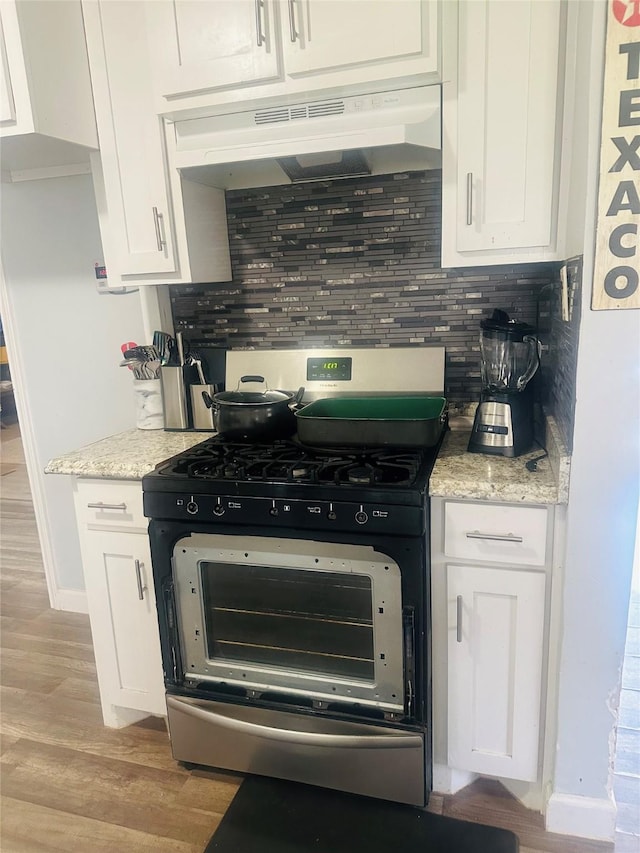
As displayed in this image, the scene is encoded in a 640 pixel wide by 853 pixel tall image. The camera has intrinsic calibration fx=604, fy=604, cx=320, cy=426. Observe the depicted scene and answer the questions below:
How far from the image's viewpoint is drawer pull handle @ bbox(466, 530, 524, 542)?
1.52 m

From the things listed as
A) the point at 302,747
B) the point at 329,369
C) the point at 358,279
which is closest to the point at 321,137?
the point at 358,279

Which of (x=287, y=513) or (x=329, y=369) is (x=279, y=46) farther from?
(x=287, y=513)

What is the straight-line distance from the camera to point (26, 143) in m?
1.91

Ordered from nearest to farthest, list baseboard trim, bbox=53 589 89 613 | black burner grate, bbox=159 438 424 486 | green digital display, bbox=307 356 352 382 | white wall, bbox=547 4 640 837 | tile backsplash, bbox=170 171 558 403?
white wall, bbox=547 4 640 837
black burner grate, bbox=159 438 424 486
tile backsplash, bbox=170 171 558 403
green digital display, bbox=307 356 352 382
baseboard trim, bbox=53 589 89 613

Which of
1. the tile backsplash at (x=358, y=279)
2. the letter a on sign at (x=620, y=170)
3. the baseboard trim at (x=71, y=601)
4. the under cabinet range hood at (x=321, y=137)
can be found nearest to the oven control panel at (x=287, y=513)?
the letter a on sign at (x=620, y=170)

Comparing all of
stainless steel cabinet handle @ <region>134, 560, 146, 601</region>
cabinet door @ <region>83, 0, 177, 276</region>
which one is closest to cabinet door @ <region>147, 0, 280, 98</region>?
cabinet door @ <region>83, 0, 177, 276</region>

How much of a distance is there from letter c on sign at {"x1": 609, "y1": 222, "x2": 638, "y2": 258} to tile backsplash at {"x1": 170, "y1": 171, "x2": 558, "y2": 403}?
0.65 meters

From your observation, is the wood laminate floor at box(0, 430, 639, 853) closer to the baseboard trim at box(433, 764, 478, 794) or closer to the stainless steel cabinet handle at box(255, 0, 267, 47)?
the baseboard trim at box(433, 764, 478, 794)

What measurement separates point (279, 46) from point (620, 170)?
98 cm

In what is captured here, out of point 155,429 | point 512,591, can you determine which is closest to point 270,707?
point 512,591

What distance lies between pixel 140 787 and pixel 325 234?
1886 millimetres

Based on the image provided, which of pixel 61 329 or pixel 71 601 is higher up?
pixel 61 329

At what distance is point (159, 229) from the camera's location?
76.5 inches

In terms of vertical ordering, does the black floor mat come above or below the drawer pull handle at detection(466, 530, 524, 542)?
below
